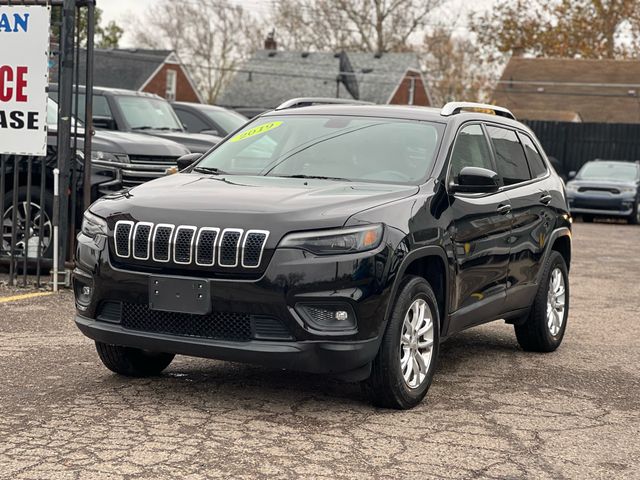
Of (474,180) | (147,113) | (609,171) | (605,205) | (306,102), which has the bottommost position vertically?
(605,205)

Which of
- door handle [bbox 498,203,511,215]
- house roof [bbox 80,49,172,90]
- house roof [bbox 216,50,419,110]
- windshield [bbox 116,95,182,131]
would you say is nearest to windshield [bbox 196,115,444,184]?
door handle [bbox 498,203,511,215]

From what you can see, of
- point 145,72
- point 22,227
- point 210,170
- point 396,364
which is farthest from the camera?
point 145,72

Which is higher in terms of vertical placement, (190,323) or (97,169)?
(97,169)

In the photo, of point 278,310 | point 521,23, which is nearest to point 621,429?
point 278,310

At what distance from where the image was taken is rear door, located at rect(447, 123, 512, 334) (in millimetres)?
6484

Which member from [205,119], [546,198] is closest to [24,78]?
[546,198]

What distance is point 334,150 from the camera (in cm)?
679

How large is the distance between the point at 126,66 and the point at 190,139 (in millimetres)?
41194

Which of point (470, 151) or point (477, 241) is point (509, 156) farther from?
point (477, 241)

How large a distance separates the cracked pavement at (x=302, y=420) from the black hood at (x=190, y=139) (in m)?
6.84

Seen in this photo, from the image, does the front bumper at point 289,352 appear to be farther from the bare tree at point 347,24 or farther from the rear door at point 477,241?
the bare tree at point 347,24

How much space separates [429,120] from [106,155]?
5.04m

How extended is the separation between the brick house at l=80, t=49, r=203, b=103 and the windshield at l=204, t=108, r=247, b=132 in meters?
34.6

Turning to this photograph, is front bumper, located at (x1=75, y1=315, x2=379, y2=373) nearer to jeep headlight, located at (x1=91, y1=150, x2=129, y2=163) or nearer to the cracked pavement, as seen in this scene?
the cracked pavement
